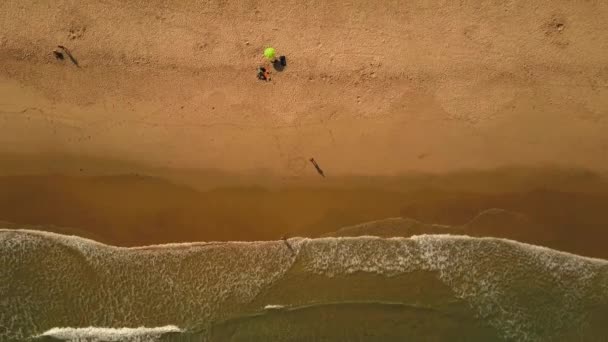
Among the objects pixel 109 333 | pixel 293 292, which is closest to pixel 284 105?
pixel 293 292

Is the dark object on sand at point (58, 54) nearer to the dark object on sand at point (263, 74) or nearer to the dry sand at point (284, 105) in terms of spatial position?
the dry sand at point (284, 105)

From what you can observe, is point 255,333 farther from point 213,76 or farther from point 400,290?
point 213,76

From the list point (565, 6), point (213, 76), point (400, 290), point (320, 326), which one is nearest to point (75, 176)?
point (213, 76)

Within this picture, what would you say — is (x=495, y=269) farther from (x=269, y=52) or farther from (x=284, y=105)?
(x=269, y=52)

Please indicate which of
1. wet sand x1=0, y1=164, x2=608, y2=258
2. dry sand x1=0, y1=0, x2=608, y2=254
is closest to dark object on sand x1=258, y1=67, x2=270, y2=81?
dry sand x1=0, y1=0, x2=608, y2=254

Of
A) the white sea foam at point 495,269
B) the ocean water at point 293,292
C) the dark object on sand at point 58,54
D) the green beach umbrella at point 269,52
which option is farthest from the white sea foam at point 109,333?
the green beach umbrella at point 269,52

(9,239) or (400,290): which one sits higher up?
(9,239)
